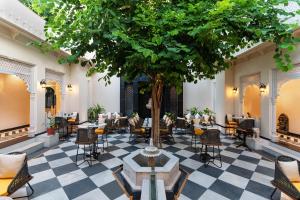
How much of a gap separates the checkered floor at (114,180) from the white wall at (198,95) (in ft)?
16.6

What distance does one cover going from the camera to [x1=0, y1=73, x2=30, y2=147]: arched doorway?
738 centimetres

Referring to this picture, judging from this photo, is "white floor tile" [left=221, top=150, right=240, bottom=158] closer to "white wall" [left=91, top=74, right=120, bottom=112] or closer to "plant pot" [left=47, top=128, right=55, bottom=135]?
"plant pot" [left=47, top=128, right=55, bottom=135]

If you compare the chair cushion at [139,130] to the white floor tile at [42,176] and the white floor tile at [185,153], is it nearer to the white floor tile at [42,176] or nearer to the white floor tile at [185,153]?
the white floor tile at [185,153]

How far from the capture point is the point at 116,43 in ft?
7.87

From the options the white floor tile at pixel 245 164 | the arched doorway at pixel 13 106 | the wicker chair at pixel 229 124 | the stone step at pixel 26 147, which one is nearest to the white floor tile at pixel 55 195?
the stone step at pixel 26 147

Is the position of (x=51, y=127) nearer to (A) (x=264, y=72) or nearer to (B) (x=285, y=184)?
(B) (x=285, y=184)

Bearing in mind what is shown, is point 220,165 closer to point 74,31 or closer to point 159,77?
point 159,77

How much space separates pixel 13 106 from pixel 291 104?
13.2 meters

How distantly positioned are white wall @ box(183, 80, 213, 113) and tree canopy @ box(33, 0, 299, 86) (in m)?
8.25

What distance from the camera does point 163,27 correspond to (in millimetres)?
2049

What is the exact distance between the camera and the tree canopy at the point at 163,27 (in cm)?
185

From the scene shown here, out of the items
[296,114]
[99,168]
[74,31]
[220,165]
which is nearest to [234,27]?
[74,31]

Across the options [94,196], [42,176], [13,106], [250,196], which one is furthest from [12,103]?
[250,196]

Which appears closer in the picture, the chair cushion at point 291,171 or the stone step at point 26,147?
the chair cushion at point 291,171
